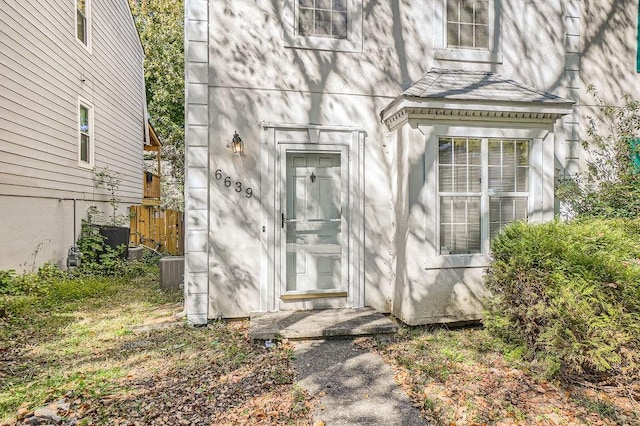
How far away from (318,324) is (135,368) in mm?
2018

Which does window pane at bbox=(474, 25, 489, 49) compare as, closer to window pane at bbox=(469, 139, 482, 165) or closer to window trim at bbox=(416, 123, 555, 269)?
window trim at bbox=(416, 123, 555, 269)

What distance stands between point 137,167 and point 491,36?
37.2ft

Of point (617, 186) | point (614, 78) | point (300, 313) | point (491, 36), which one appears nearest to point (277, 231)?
point (300, 313)

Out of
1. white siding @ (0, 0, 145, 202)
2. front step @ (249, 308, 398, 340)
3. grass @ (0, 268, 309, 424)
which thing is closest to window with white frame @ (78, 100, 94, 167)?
white siding @ (0, 0, 145, 202)

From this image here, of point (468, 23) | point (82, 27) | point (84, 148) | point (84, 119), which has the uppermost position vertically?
point (82, 27)

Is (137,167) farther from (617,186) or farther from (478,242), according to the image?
(617,186)

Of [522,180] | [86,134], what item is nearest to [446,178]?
[522,180]

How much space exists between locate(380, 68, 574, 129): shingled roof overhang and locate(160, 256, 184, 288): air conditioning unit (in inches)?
178

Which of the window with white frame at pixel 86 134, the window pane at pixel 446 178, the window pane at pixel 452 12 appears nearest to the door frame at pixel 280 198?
the window pane at pixel 446 178

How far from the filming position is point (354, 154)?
527 cm

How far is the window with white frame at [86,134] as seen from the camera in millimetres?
8875

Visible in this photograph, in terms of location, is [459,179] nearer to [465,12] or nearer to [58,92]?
[465,12]

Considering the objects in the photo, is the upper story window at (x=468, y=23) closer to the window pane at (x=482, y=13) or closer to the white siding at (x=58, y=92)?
the window pane at (x=482, y=13)

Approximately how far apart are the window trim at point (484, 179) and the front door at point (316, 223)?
1129 millimetres
